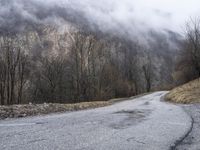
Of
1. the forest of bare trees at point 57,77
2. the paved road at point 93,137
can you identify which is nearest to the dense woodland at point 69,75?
the forest of bare trees at point 57,77

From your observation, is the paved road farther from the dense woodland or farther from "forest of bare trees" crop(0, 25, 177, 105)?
"forest of bare trees" crop(0, 25, 177, 105)

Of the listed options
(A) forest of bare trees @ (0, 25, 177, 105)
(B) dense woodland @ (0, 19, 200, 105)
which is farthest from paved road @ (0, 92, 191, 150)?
(A) forest of bare trees @ (0, 25, 177, 105)

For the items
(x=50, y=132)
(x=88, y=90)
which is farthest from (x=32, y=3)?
(x=50, y=132)

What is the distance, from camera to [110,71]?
76688 millimetres

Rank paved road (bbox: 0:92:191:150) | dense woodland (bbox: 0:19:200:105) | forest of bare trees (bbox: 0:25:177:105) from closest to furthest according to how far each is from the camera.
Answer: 1. paved road (bbox: 0:92:191:150)
2. forest of bare trees (bbox: 0:25:177:105)
3. dense woodland (bbox: 0:19:200:105)

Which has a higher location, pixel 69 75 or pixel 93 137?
pixel 69 75

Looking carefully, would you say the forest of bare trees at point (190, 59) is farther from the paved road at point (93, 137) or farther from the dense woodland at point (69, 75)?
the paved road at point (93, 137)

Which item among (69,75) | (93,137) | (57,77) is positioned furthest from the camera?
(69,75)

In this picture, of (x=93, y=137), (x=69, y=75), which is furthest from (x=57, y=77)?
(x=93, y=137)

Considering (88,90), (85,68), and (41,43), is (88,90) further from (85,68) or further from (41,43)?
(41,43)

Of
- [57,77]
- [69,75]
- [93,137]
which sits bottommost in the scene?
[93,137]

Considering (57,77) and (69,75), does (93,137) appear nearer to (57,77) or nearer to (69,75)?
(57,77)

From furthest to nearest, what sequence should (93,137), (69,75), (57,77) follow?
1. (69,75)
2. (57,77)
3. (93,137)

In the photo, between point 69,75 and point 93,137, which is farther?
point 69,75
